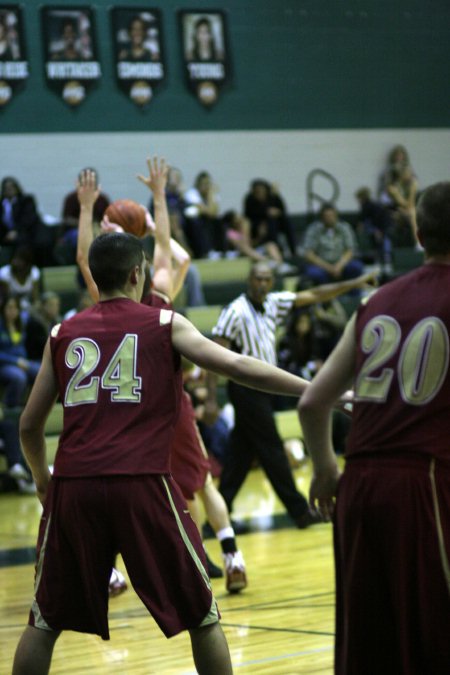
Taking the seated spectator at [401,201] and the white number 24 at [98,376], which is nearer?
the white number 24 at [98,376]

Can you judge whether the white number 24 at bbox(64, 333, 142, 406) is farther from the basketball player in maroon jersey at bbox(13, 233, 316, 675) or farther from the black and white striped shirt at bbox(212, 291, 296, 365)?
the black and white striped shirt at bbox(212, 291, 296, 365)

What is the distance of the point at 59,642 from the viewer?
5730 mm

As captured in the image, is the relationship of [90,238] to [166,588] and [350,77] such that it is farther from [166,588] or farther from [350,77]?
[350,77]

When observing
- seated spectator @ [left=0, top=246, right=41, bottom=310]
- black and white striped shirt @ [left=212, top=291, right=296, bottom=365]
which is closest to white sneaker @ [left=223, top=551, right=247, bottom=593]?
black and white striped shirt @ [left=212, top=291, right=296, bottom=365]

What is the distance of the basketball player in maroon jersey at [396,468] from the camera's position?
3.02m

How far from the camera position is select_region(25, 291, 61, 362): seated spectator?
12211 mm

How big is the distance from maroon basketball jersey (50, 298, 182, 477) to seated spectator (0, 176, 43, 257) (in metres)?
10.7

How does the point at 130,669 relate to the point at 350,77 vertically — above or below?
below

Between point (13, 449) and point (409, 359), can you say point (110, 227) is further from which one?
point (13, 449)

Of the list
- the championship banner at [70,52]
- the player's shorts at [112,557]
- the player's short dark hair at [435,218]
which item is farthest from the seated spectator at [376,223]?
the player's short dark hair at [435,218]

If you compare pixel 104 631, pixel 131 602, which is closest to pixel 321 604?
pixel 131 602

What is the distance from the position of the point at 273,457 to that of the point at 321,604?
199cm

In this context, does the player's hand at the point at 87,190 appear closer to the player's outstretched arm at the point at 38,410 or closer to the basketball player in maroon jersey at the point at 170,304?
the basketball player in maroon jersey at the point at 170,304

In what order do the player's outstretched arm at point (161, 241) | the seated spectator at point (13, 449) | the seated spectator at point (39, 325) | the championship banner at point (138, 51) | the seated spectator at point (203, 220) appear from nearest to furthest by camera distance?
the player's outstretched arm at point (161, 241)
the seated spectator at point (13, 449)
the seated spectator at point (39, 325)
the seated spectator at point (203, 220)
the championship banner at point (138, 51)
